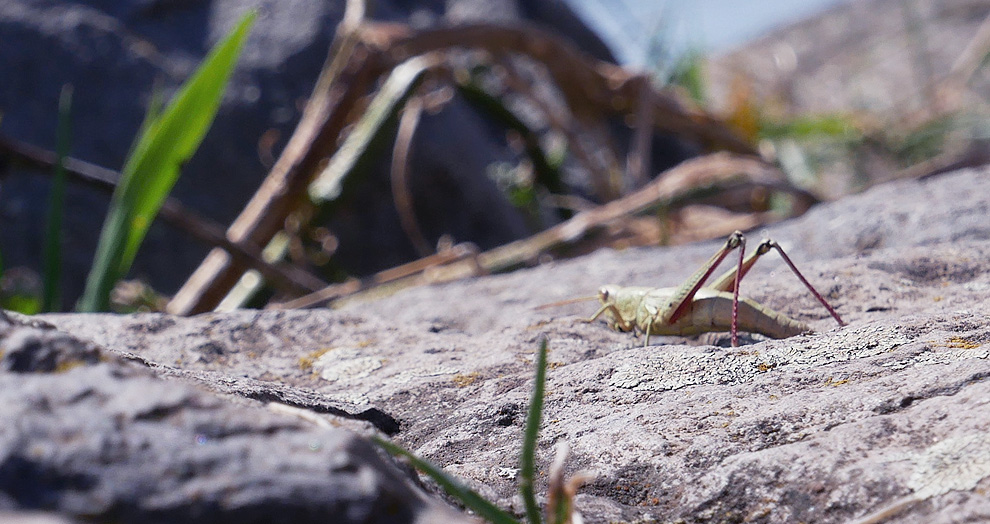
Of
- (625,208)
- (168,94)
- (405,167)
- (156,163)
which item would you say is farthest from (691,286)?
(168,94)

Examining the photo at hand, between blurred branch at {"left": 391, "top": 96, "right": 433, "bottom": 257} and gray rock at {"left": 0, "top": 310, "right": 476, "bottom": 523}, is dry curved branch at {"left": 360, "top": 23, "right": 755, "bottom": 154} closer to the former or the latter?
blurred branch at {"left": 391, "top": 96, "right": 433, "bottom": 257}

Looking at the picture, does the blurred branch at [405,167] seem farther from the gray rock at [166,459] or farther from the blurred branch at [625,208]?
the gray rock at [166,459]

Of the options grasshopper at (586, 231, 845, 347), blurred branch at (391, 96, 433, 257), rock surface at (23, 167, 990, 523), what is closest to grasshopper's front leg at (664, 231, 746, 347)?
grasshopper at (586, 231, 845, 347)

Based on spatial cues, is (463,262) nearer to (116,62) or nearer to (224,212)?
(224,212)

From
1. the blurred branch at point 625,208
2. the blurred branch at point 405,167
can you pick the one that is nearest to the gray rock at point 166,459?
the blurred branch at point 625,208

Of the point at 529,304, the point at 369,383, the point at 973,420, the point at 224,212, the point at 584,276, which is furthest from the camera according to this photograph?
the point at 224,212

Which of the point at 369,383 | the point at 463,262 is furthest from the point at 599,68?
the point at 369,383
